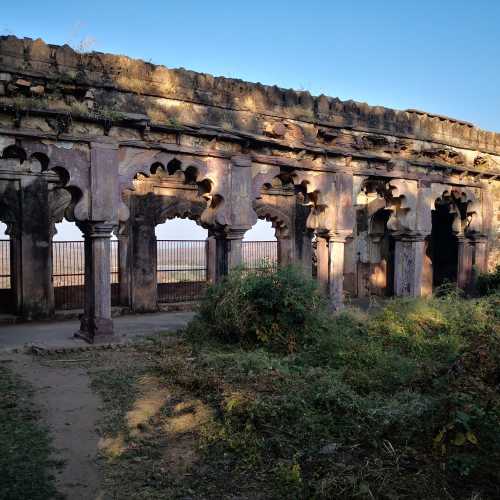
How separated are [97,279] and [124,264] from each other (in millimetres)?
4489

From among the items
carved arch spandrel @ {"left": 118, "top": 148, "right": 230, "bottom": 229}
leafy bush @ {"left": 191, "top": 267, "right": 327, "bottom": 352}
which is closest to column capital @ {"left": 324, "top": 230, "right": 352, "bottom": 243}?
carved arch spandrel @ {"left": 118, "top": 148, "right": 230, "bottom": 229}

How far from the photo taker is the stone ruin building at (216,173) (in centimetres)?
805

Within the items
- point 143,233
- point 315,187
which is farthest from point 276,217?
point 315,187

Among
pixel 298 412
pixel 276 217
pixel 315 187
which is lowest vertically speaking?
pixel 298 412

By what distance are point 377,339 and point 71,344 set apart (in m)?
5.00

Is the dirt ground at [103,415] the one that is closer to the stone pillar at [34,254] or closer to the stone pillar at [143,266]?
the stone pillar at [34,254]

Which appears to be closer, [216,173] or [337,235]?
[216,173]

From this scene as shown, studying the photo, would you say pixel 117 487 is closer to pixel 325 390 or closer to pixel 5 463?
pixel 5 463

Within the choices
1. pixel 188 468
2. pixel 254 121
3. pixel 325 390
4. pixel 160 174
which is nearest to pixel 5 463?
pixel 188 468

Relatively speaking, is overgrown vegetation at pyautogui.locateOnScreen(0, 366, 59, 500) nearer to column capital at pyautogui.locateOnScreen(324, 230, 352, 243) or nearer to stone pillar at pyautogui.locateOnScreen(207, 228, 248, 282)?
stone pillar at pyautogui.locateOnScreen(207, 228, 248, 282)

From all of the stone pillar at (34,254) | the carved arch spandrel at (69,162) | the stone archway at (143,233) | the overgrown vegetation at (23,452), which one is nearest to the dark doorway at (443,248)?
the stone archway at (143,233)

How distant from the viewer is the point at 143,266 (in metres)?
13.0

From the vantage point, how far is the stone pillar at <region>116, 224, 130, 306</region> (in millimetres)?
12766

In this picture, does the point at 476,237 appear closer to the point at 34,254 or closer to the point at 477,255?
the point at 477,255
